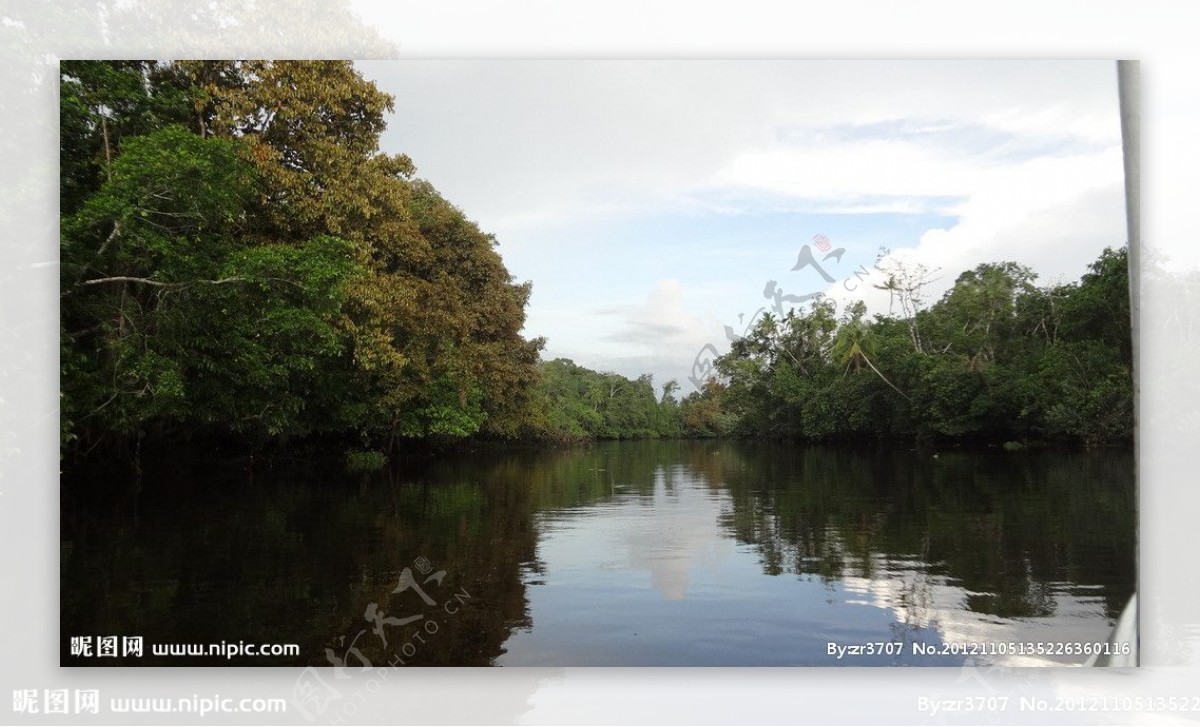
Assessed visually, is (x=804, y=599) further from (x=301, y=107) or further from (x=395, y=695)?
(x=301, y=107)

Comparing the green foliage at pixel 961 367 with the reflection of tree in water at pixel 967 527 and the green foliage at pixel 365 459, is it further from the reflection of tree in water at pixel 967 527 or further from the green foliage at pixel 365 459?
the green foliage at pixel 365 459

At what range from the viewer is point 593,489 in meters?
19.0

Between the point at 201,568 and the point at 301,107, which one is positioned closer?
the point at 201,568

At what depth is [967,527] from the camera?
1167cm

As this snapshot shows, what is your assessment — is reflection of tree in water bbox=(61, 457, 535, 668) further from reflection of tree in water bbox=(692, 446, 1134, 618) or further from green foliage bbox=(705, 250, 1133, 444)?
green foliage bbox=(705, 250, 1133, 444)

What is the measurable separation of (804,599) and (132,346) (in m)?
9.55

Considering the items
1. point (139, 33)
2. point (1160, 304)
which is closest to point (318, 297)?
point (139, 33)

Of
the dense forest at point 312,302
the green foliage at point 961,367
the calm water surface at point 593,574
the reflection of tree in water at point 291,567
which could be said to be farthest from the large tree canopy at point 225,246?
the green foliage at point 961,367

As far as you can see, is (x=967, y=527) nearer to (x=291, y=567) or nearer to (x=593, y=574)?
(x=593, y=574)

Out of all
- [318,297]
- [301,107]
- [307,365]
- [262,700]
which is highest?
[301,107]

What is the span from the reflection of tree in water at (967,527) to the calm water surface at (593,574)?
0.06 metres

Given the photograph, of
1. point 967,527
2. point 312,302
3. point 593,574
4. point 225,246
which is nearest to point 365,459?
point 312,302

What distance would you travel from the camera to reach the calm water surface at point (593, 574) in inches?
254

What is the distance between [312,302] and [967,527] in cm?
1144
